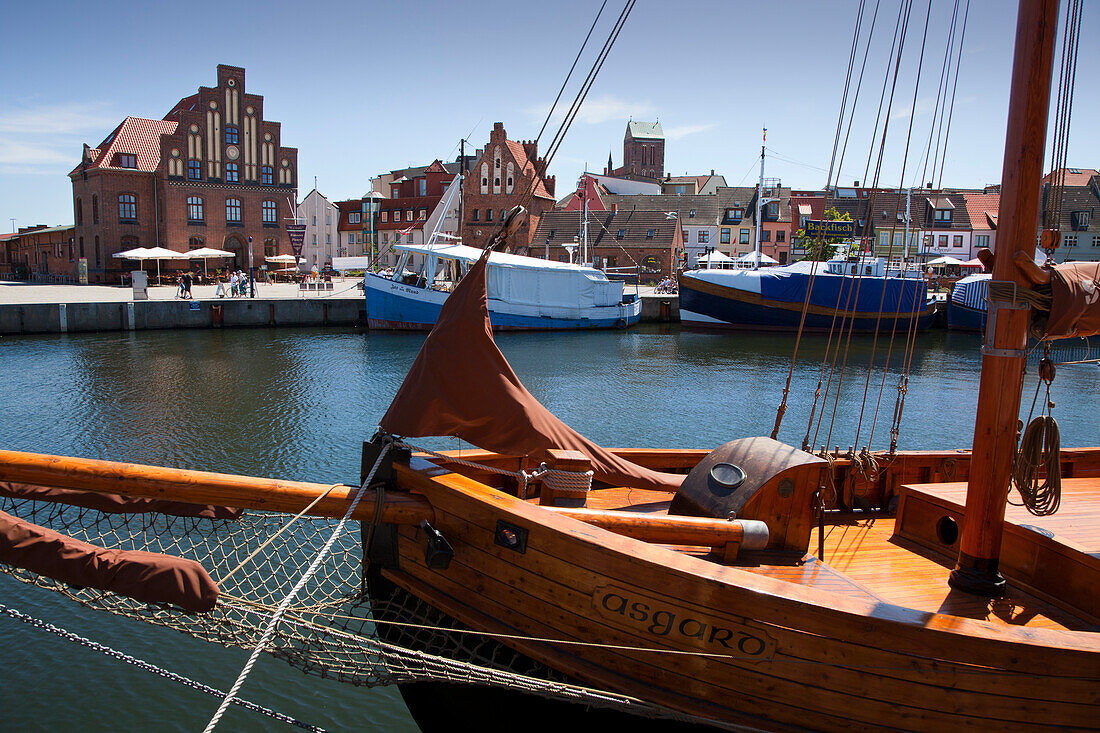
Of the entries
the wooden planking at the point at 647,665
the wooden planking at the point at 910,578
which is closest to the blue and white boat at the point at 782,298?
the wooden planking at the point at 910,578

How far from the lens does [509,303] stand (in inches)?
1427

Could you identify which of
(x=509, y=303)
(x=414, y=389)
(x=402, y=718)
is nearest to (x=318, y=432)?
(x=402, y=718)

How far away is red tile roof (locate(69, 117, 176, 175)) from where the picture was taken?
48594 mm

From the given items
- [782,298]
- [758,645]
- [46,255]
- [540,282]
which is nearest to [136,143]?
[46,255]

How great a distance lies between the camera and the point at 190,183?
165 feet

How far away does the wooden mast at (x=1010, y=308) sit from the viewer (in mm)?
3859

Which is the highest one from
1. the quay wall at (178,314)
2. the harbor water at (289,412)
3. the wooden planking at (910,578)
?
the wooden planking at (910,578)

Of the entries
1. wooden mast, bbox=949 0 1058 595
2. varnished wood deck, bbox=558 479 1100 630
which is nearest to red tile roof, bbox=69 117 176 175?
varnished wood deck, bbox=558 479 1100 630

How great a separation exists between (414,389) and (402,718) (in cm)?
282

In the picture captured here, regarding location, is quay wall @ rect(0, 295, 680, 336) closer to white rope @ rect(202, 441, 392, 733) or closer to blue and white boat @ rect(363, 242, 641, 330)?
blue and white boat @ rect(363, 242, 641, 330)

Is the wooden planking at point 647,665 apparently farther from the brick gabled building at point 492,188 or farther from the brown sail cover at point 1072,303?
the brick gabled building at point 492,188

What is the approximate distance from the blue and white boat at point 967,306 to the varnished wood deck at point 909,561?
36.9 meters

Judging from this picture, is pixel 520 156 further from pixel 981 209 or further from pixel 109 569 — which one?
pixel 109 569

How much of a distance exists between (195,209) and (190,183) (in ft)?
5.83
